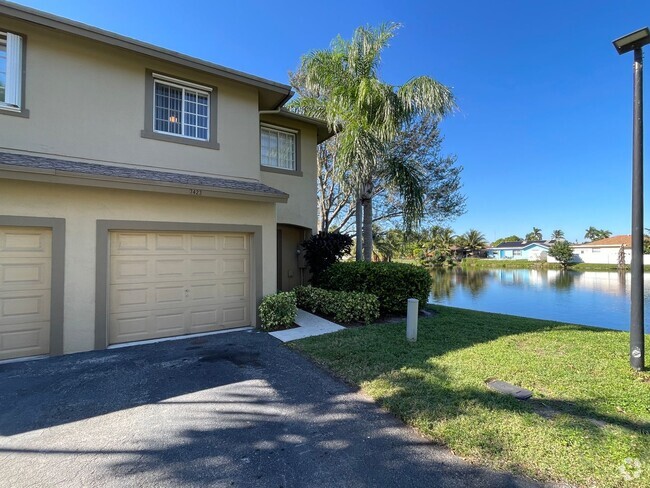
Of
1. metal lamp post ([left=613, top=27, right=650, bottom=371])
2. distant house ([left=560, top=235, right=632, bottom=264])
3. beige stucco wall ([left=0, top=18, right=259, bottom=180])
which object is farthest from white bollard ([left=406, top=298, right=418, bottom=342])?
distant house ([left=560, top=235, right=632, bottom=264])

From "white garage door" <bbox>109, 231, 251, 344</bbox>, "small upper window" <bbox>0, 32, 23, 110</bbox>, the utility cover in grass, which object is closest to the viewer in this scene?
the utility cover in grass

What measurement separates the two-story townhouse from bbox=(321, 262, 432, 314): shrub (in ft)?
8.71

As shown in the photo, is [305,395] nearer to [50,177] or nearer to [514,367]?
[514,367]

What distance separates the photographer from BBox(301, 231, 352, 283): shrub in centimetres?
1088

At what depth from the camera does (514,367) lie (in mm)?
5176

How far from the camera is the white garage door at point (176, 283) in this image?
684 cm

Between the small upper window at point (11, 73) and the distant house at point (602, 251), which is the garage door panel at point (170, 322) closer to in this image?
the small upper window at point (11, 73)

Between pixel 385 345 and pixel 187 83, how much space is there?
777cm

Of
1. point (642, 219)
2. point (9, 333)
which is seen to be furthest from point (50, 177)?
point (642, 219)

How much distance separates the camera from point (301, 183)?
37.1 feet

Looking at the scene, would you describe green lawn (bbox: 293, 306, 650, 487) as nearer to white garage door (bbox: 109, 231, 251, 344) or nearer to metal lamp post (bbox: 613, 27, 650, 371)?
metal lamp post (bbox: 613, 27, 650, 371)

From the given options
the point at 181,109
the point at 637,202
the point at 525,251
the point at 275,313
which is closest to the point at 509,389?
the point at 637,202

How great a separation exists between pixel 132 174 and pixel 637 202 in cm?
921

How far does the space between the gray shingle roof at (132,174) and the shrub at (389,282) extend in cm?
334
